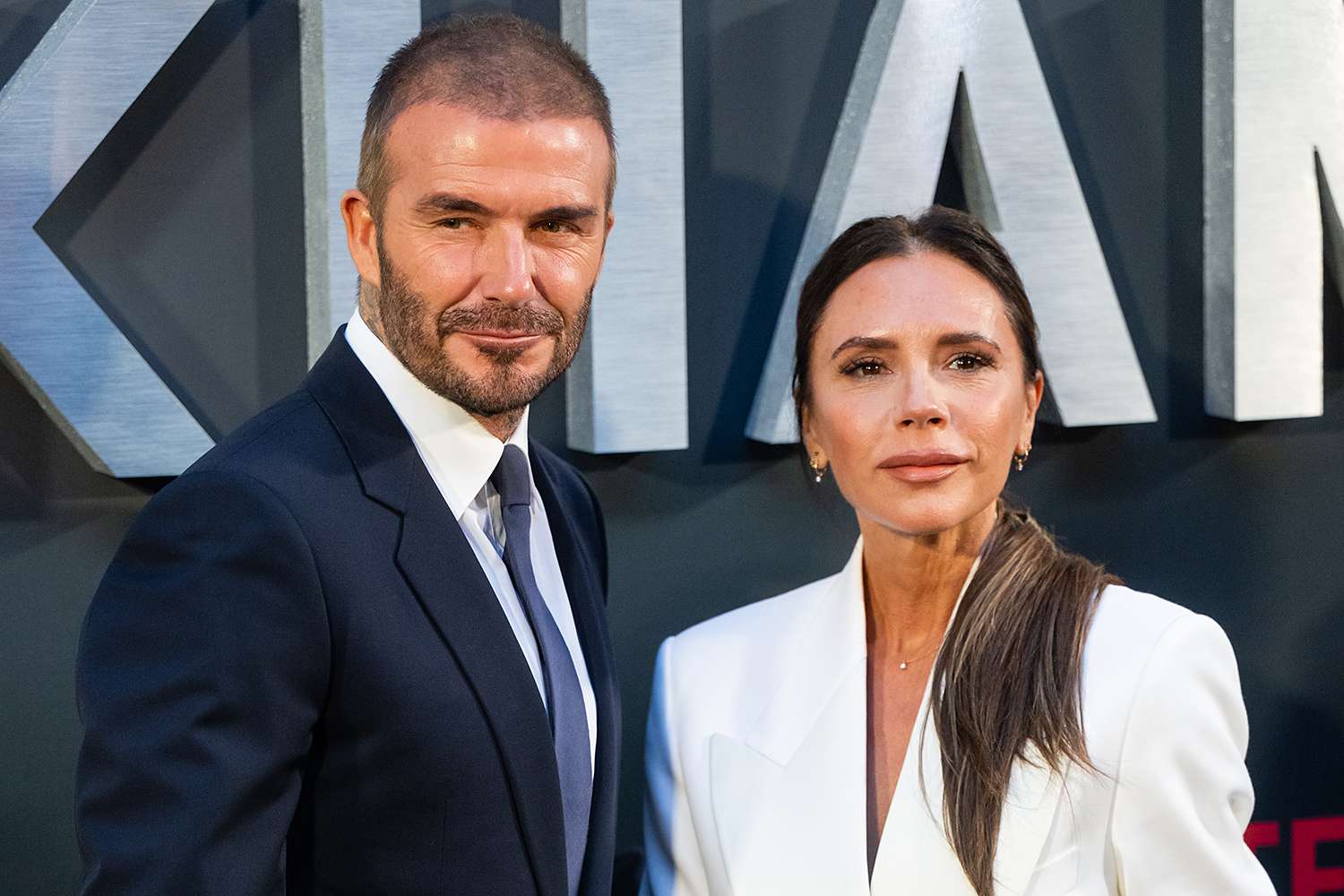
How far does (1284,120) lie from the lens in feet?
8.93

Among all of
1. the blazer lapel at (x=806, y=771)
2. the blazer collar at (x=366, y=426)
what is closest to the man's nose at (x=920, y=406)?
the blazer lapel at (x=806, y=771)

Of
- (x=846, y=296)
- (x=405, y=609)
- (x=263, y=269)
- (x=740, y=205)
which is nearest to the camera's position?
(x=405, y=609)

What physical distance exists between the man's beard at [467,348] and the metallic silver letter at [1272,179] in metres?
1.54

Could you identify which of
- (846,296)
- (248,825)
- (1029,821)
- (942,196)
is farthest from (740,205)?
(248,825)

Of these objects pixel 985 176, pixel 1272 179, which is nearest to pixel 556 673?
pixel 985 176

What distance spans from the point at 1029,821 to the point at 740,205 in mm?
1228

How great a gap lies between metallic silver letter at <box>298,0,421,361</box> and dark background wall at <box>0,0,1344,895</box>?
2.3 inches

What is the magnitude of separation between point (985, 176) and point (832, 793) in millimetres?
1177

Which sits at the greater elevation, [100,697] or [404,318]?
[404,318]

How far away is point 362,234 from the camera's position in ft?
5.88

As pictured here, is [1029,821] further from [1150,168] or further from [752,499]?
[1150,168]

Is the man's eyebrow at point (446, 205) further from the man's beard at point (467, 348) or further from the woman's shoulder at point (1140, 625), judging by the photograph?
the woman's shoulder at point (1140, 625)

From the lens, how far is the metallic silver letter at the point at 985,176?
2.59 m

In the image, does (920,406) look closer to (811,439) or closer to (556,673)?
(811,439)
